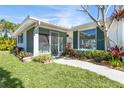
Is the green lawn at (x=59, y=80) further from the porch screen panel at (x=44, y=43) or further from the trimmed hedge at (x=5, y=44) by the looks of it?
the trimmed hedge at (x=5, y=44)

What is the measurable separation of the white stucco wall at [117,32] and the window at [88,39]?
85.1 inches

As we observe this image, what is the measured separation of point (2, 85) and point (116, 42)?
916cm

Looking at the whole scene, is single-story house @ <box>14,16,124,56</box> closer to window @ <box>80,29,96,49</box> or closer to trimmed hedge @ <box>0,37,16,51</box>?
window @ <box>80,29,96,49</box>

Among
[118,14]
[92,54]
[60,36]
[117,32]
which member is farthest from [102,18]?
[60,36]

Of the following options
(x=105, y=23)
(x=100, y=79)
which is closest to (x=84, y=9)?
(x=105, y=23)

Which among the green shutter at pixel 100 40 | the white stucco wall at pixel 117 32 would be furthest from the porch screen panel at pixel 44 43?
the white stucco wall at pixel 117 32

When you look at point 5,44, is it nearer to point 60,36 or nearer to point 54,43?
point 60,36

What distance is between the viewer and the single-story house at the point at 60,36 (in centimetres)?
1494

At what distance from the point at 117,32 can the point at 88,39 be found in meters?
3.88

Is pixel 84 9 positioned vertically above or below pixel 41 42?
above
